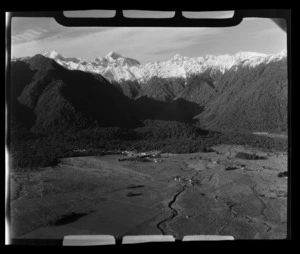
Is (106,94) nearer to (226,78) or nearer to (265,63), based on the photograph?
(226,78)

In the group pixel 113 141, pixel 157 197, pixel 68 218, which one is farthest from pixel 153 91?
pixel 68 218

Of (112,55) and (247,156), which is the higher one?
(112,55)

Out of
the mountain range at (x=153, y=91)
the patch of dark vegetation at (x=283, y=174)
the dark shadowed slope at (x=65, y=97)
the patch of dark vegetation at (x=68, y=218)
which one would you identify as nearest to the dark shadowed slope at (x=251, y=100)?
the mountain range at (x=153, y=91)

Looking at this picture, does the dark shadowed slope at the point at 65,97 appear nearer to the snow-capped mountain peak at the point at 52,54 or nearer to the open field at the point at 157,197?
the snow-capped mountain peak at the point at 52,54

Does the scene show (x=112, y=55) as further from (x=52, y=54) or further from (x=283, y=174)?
(x=283, y=174)

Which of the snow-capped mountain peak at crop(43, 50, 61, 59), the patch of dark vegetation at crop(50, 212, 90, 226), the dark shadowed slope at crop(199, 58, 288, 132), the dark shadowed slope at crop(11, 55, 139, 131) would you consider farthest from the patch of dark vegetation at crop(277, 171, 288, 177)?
the snow-capped mountain peak at crop(43, 50, 61, 59)

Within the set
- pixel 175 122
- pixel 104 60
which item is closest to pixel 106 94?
pixel 104 60

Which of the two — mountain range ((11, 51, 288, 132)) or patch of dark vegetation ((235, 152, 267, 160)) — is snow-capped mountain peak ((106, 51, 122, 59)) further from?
patch of dark vegetation ((235, 152, 267, 160))
